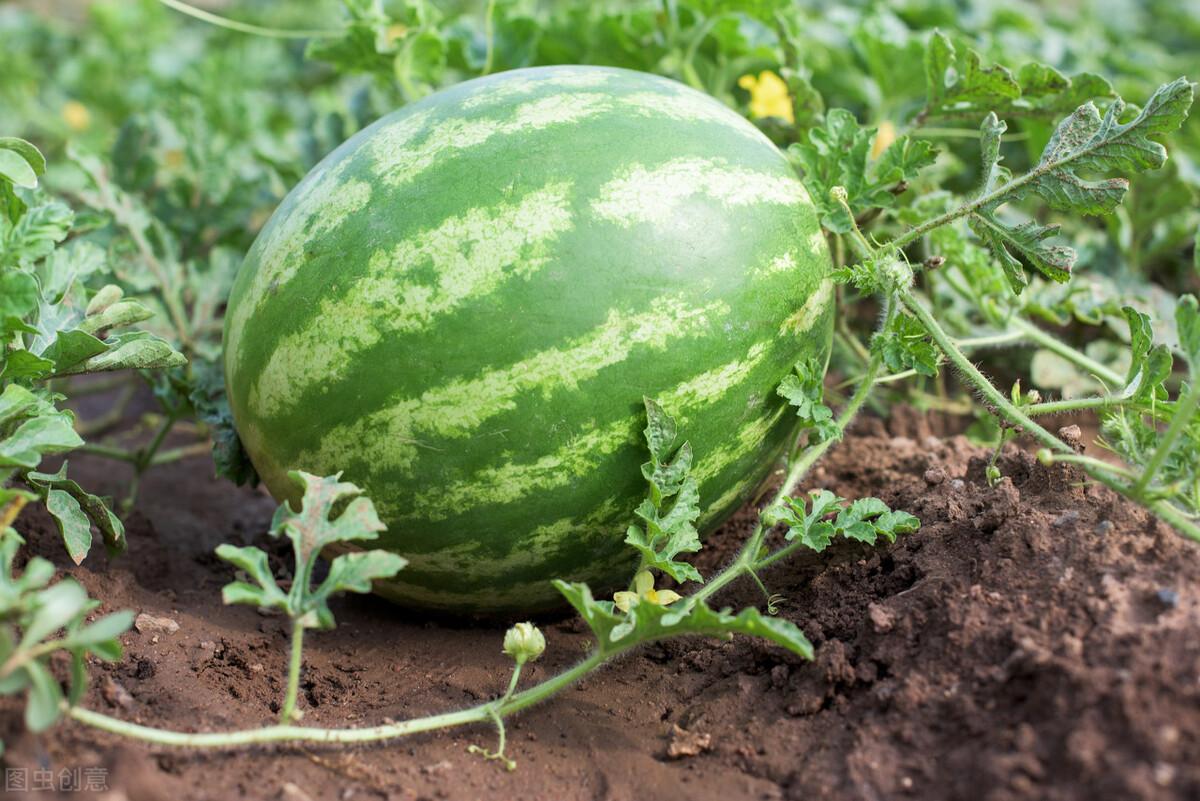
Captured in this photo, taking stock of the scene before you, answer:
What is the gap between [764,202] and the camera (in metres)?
2.04

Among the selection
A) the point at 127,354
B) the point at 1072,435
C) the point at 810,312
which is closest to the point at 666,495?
the point at 810,312

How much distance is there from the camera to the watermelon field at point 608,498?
62.8 inches

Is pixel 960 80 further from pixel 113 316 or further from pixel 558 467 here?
pixel 113 316

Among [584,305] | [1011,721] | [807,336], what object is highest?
[584,305]

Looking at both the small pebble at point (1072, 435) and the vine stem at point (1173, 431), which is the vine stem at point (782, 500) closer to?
the small pebble at point (1072, 435)

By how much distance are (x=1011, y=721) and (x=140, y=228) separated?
8.15 feet

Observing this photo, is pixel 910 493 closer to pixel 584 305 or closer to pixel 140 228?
pixel 584 305

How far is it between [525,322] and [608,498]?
0.37 metres

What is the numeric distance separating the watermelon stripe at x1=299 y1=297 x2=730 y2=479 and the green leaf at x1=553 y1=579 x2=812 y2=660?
0.36m

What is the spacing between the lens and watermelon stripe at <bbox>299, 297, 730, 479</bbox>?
1.87 meters

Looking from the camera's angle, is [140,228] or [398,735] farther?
[140,228]

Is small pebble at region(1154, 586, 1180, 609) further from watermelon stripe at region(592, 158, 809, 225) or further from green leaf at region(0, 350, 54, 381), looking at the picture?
green leaf at region(0, 350, 54, 381)

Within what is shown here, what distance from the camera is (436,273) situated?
1887 mm

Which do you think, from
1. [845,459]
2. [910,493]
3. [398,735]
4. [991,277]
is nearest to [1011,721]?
[910,493]
